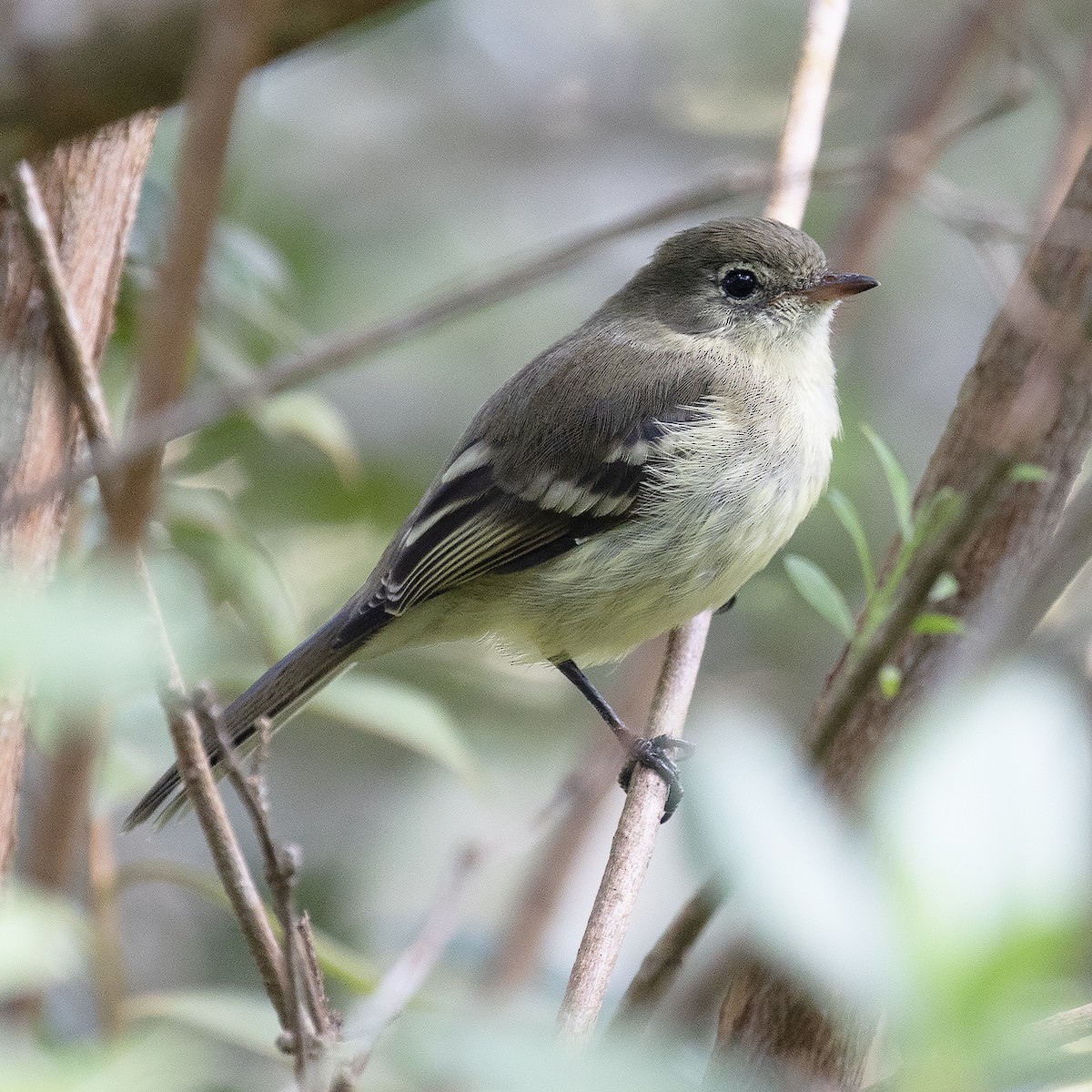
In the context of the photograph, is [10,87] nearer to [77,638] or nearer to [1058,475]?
[77,638]

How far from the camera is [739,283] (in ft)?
12.2

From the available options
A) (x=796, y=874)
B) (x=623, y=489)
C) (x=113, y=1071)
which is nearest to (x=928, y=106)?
(x=623, y=489)

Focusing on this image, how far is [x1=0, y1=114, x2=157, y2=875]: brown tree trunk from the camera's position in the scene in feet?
7.14

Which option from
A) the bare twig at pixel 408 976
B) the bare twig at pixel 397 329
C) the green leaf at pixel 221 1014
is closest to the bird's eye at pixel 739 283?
the green leaf at pixel 221 1014

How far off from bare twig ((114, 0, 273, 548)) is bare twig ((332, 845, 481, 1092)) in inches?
17.4

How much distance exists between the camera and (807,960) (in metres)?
0.96

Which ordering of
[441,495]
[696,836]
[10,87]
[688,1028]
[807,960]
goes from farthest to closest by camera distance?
[441,495], [688,1028], [10,87], [696,836], [807,960]

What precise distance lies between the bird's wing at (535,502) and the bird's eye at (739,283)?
16.0 inches

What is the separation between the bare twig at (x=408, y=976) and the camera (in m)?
1.08

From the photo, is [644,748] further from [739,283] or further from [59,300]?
[59,300]

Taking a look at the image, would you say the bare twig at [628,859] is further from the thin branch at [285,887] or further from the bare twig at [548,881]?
the thin branch at [285,887]

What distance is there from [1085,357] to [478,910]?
14.6 ft

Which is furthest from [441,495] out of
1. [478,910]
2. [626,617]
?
[478,910]

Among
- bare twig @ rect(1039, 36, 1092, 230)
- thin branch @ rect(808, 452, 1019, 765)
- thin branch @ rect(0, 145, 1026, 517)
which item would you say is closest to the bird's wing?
bare twig @ rect(1039, 36, 1092, 230)
